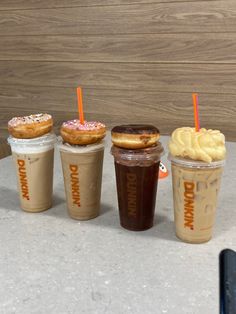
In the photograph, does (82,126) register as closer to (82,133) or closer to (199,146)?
(82,133)

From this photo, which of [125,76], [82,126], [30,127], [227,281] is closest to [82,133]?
[82,126]

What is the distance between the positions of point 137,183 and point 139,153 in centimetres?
6

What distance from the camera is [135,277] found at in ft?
2.22

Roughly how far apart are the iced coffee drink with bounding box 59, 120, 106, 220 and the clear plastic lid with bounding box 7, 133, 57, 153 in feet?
0.16

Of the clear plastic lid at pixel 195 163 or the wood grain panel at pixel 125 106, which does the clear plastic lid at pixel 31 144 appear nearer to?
the clear plastic lid at pixel 195 163

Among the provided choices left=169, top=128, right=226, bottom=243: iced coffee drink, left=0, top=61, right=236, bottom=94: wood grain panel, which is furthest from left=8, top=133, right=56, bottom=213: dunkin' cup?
left=0, top=61, right=236, bottom=94: wood grain panel

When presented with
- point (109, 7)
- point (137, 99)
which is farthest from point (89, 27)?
point (137, 99)

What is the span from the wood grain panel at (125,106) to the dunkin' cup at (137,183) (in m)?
1.01

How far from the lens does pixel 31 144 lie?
88cm

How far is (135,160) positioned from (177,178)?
0.09 m

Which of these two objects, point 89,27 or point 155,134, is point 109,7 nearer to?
point 89,27

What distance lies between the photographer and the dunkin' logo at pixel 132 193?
2.61 ft

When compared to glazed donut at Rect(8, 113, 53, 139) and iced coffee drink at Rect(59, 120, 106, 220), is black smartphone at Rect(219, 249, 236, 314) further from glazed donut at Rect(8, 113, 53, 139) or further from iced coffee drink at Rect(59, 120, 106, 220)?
glazed donut at Rect(8, 113, 53, 139)

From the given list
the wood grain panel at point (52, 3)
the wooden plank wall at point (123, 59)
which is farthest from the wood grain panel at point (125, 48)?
the wood grain panel at point (52, 3)
